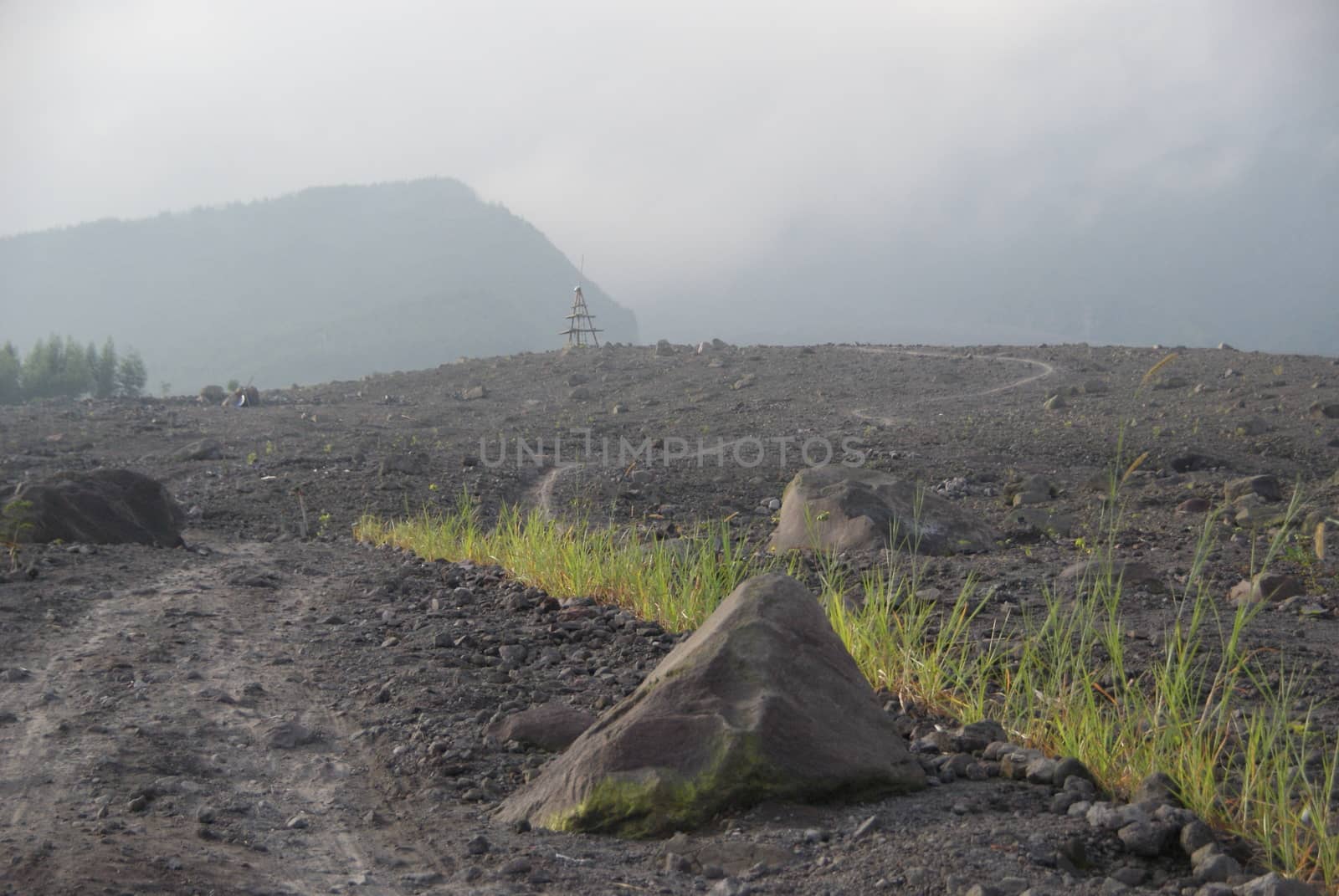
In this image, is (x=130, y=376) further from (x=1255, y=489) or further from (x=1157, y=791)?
(x=1157, y=791)

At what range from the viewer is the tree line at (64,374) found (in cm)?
4219

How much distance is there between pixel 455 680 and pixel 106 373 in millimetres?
53323

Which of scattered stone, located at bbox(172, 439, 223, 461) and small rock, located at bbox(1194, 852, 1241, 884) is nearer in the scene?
small rock, located at bbox(1194, 852, 1241, 884)

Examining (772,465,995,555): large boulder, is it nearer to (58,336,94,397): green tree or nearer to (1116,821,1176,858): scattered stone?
(1116,821,1176,858): scattered stone

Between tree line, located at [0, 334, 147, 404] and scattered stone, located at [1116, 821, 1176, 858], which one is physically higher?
tree line, located at [0, 334, 147, 404]

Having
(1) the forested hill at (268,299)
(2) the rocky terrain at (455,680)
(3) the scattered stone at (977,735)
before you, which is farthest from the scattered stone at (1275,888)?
(1) the forested hill at (268,299)

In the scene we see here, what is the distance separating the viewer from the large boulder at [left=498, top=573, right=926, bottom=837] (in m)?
2.71

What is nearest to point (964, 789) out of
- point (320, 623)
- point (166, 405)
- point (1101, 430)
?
point (320, 623)

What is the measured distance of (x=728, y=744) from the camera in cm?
275

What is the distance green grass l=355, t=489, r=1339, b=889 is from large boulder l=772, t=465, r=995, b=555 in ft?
3.01

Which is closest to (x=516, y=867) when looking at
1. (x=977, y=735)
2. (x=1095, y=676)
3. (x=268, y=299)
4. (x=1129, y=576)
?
(x=977, y=735)

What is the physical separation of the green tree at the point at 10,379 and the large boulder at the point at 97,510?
37.2 metres

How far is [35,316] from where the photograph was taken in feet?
505

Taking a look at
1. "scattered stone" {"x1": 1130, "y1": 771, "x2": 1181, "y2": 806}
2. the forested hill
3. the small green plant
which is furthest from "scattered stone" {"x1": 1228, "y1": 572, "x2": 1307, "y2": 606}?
the forested hill
